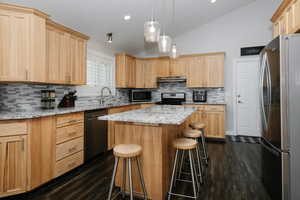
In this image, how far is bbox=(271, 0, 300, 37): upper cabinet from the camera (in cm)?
242

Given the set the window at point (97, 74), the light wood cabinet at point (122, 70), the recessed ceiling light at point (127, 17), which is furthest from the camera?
the light wood cabinet at point (122, 70)

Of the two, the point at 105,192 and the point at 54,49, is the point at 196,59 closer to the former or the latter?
the point at 54,49

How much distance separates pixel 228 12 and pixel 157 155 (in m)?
4.79

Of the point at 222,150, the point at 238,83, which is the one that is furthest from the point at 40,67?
the point at 238,83

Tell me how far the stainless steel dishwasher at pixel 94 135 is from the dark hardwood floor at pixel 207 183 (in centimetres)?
18

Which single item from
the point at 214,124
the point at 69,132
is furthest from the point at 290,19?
the point at 69,132

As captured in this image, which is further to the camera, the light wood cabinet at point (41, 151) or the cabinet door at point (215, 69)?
the cabinet door at point (215, 69)

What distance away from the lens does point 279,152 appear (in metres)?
1.72

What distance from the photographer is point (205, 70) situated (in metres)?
4.69

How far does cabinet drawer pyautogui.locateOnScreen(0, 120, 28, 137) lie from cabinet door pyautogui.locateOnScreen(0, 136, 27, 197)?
0.06 meters

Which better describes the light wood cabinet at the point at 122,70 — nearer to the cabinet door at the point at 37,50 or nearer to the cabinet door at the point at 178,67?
the cabinet door at the point at 178,67

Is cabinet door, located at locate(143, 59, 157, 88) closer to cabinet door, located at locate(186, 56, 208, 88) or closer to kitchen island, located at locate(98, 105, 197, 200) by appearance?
cabinet door, located at locate(186, 56, 208, 88)

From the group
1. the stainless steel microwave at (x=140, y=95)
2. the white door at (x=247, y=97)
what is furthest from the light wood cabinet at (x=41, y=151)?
the white door at (x=247, y=97)

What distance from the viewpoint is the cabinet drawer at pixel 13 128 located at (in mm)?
1886
